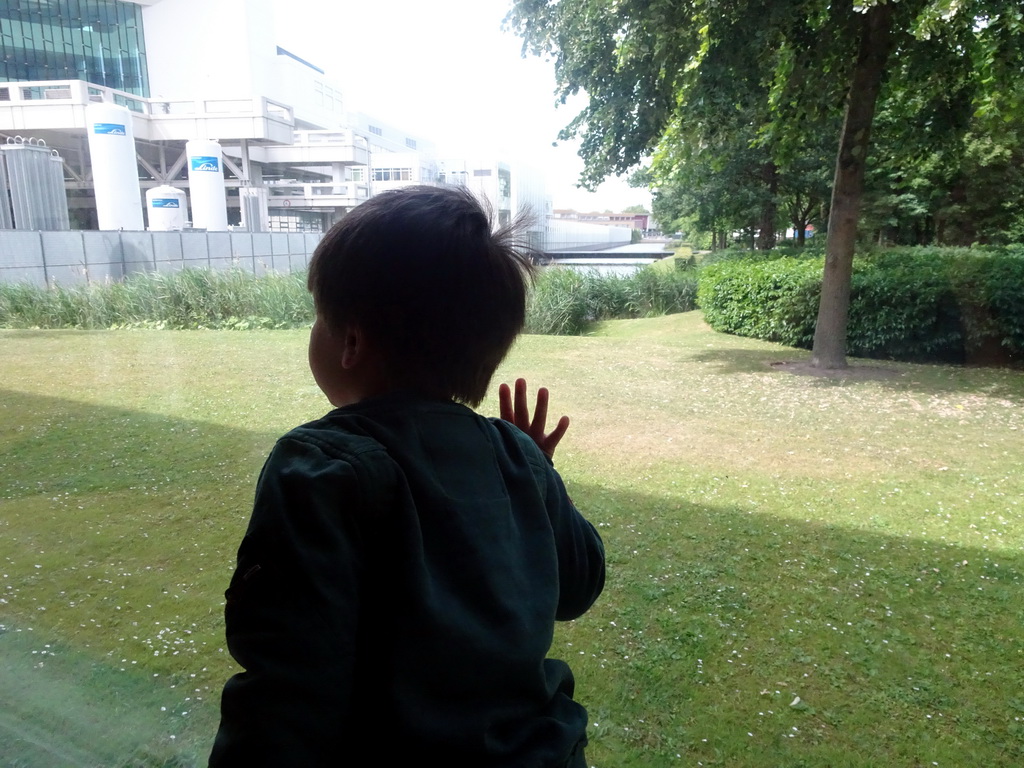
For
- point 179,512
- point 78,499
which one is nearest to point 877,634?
point 179,512

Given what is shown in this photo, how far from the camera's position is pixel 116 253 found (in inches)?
110

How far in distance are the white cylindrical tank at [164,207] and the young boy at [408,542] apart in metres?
1.57

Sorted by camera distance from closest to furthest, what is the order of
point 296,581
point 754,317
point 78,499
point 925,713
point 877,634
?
point 296,581 < point 925,713 < point 877,634 < point 78,499 < point 754,317

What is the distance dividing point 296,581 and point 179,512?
5.17ft

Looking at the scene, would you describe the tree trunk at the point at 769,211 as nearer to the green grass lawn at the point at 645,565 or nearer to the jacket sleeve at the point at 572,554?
the green grass lawn at the point at 645,565

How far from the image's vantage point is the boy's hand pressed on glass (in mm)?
933

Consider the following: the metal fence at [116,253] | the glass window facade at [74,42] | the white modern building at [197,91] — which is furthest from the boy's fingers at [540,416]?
the glass window facade at [74,42]

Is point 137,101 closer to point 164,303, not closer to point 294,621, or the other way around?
point 294,621

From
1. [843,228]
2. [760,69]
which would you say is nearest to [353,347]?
[760,69]

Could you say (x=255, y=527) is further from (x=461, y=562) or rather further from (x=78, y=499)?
(x=78, y=499)

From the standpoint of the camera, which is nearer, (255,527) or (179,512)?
(255,527)

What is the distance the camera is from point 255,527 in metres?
0.61

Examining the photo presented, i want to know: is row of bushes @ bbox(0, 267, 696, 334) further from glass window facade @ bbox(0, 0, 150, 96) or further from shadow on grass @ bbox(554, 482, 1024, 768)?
shadow on grass @ bbox(554, 482, 1024, 768)

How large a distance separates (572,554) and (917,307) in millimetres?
5669
